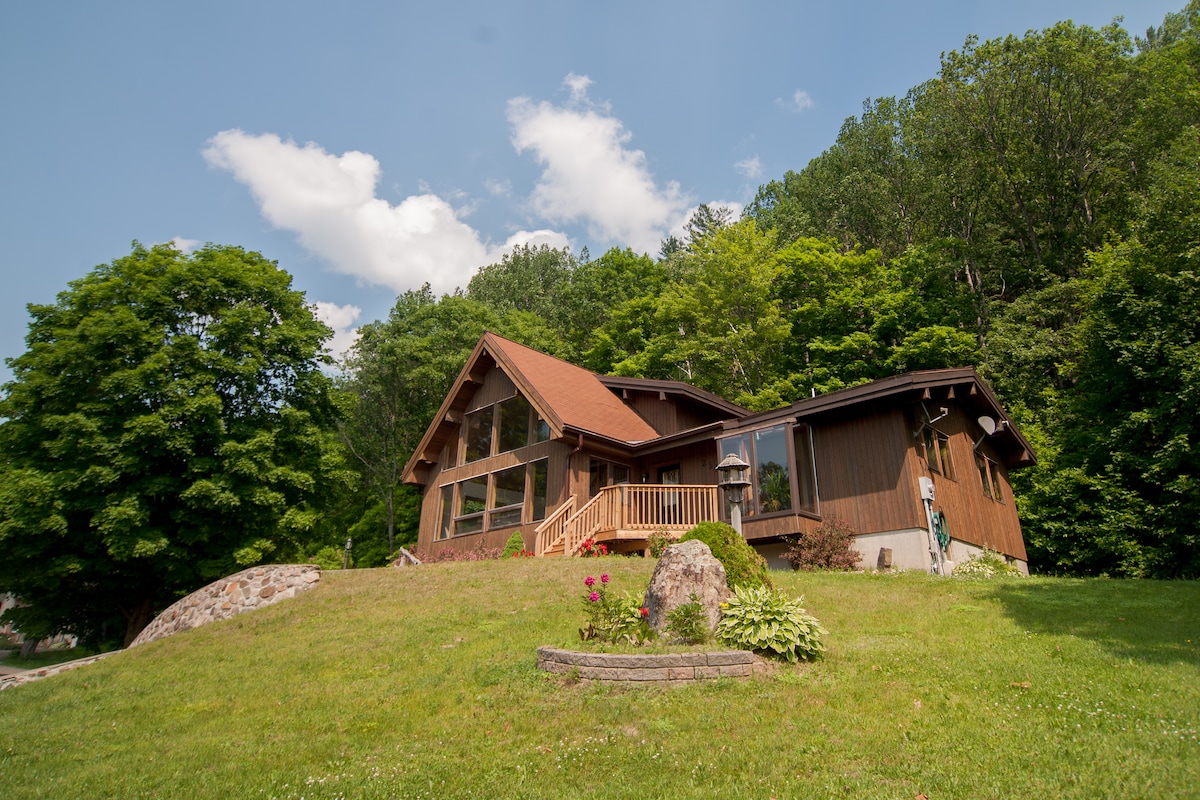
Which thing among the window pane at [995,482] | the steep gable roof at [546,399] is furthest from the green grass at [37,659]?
the window pane at [995,482]

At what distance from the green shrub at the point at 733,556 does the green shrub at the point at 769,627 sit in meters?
0.72

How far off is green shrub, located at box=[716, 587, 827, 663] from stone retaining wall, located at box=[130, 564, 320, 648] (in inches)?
399

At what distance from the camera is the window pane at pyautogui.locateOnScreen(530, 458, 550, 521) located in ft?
67.9

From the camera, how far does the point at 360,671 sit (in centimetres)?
901

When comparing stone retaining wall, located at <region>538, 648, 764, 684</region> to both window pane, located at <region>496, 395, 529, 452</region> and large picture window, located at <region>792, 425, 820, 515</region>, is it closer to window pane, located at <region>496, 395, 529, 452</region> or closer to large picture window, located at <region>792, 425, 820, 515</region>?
large picture window, located at <region>792, 425, 820, 515</region>

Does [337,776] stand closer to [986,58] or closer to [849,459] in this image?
[849,459]

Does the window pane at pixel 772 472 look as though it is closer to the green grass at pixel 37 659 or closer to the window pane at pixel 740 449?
the window pane at pixel 740 449

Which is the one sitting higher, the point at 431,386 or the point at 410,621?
the point at 431,386

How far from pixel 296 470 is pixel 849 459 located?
15.5 metres

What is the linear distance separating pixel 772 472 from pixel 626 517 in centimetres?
375

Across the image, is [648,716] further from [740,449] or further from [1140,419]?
[1140,419]

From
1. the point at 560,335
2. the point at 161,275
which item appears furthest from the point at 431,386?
the point at 161,275

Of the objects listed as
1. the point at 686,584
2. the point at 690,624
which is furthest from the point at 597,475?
the point at 690,624

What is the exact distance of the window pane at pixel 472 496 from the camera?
22984 millimetres
